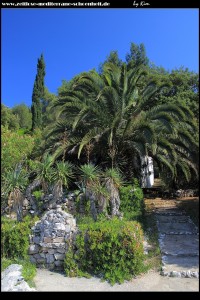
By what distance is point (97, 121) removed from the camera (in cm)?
1309

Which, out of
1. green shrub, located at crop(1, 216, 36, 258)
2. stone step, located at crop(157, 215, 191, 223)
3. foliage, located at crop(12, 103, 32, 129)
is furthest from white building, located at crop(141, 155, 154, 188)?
foliage, located at crop(12, 103, 32, 129)

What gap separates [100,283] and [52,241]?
1.86 metres

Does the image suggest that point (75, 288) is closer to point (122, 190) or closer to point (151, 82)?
point (122, 190)

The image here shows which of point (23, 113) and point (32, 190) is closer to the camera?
point (32, 190)

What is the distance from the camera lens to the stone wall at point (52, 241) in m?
7.85

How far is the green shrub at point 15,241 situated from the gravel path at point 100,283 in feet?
3.29

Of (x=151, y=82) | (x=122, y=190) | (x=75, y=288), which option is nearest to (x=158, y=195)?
(x=122, y=190)

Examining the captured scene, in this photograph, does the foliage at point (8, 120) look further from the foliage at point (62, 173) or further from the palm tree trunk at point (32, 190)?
the foliage at point (62, 173)

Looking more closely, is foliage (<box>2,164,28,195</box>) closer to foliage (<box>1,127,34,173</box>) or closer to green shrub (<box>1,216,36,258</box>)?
foliage (<box>1,127,34,173</box>)

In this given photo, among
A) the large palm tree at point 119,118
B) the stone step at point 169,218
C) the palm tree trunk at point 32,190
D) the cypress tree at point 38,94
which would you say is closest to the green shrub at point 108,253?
the stone step at point 169,218

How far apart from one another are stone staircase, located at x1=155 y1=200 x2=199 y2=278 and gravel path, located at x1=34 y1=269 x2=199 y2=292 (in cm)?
25

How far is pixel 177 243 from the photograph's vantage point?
8.18 meters

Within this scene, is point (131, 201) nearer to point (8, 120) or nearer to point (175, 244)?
point (175, 244)

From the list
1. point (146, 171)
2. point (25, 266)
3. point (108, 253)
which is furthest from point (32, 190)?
point (146, 171)
